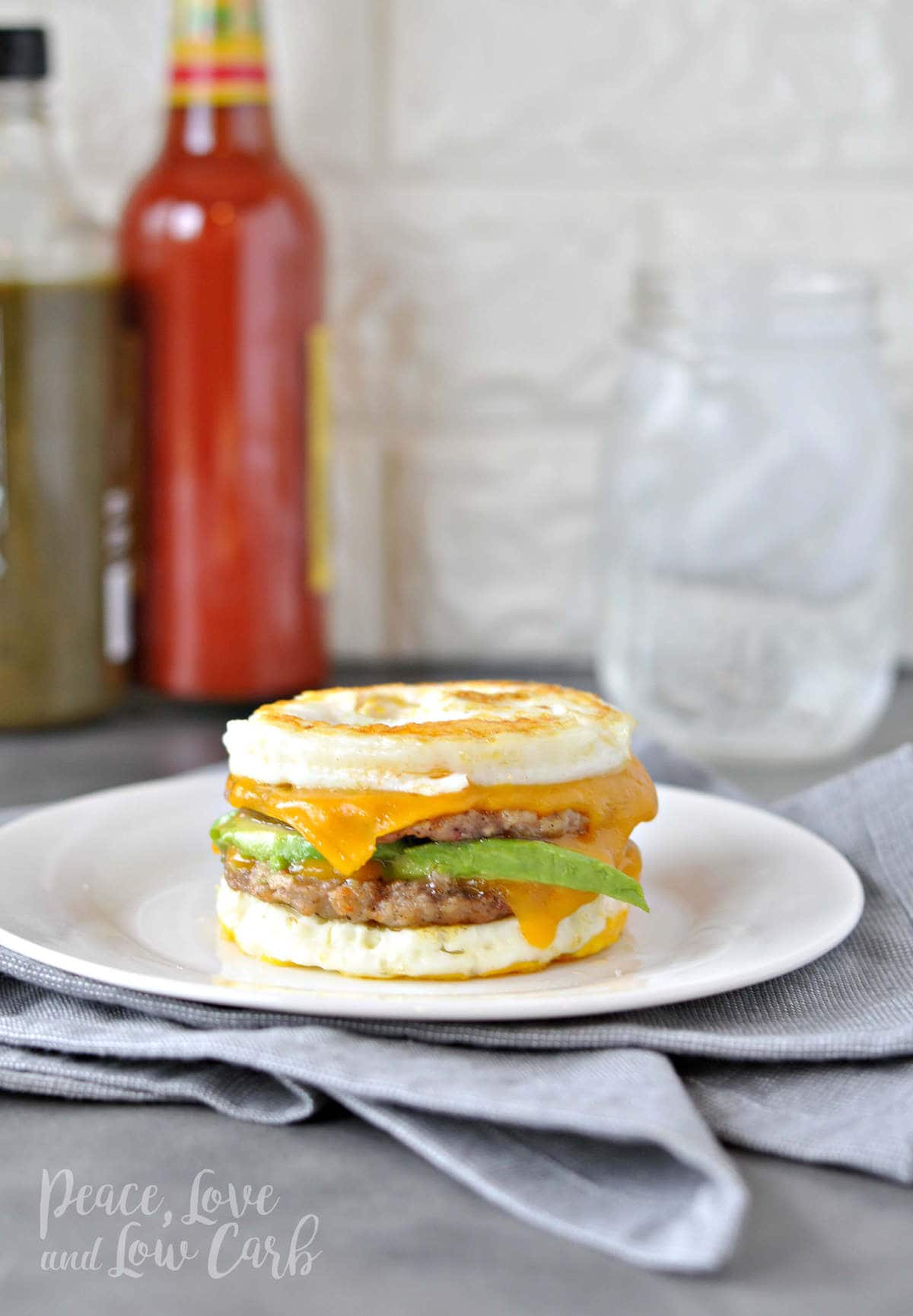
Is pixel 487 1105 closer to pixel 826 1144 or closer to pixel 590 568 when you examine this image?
pixel 826 1144

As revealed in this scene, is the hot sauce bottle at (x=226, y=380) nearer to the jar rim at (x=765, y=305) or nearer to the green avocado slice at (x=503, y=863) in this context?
the jar rim at (x=765, y=305)

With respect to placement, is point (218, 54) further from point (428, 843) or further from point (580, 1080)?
point (580, 1080)

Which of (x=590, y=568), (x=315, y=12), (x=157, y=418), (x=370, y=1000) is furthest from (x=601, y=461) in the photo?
(x=370, y=1000)

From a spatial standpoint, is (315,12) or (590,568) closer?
(315,12)

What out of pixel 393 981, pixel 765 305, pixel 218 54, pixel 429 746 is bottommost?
pixel 393 981

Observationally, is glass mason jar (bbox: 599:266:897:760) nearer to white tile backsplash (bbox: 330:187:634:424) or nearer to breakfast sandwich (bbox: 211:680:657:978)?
white tile backsplash (bbox: 330:187:634:424)

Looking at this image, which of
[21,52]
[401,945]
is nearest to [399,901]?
[401,945]

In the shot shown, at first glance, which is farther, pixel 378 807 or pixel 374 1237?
pixel 378 807
